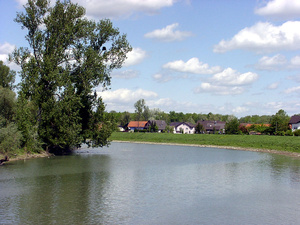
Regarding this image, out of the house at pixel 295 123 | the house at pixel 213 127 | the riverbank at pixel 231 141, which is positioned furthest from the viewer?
the house at pixel 213 127

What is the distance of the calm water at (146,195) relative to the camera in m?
20.9

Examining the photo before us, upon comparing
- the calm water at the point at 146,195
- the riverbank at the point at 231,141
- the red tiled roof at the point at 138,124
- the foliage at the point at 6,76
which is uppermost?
the foliage at the point at 6,76

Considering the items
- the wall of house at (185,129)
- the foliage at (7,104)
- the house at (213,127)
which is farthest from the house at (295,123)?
the foliage at (7,104)

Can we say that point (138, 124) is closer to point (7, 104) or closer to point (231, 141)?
point (231, 141)

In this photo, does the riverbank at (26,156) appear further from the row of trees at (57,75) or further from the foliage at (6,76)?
the foliage at (6,76)

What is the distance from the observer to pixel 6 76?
7194 cm

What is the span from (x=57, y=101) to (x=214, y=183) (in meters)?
29.9

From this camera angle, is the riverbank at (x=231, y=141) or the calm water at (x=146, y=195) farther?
the riverbank at (x=231, y=141)

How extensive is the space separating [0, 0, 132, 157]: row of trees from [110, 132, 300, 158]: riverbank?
37317 mm

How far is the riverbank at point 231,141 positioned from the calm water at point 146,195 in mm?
26765

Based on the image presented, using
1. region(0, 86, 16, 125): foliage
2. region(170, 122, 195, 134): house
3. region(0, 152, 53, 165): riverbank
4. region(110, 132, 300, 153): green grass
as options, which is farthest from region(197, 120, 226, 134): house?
region(0, 86, 16, 125): foliage

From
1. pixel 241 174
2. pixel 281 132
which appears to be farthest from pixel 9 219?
pixel 281 132

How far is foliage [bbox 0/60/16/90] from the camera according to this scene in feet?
234

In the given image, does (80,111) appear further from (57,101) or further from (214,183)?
(214,183)
